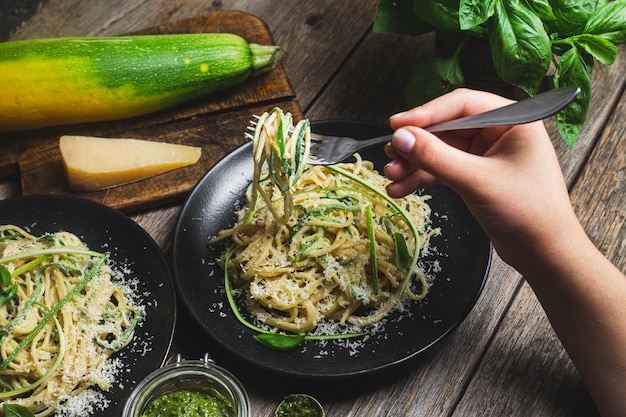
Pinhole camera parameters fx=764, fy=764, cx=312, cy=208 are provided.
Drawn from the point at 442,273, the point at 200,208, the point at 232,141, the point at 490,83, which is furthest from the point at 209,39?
the point at 442,273

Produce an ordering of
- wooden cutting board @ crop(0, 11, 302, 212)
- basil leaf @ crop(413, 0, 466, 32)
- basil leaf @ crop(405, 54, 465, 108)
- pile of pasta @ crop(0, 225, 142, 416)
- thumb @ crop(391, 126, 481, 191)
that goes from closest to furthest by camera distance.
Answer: thumb @ crop(391, 126, 481, 191)
pile of pasta @ crop(0, 225, 142, 416)
basil leaf @ crop(413, 0, 466, 32)
basil leaf @ crop(405, 54, 465, 108)
wooden cutting board @ crop(0, 11, 302, 212)

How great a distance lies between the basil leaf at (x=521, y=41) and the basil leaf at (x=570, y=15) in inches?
5.8

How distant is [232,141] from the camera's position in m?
2.73

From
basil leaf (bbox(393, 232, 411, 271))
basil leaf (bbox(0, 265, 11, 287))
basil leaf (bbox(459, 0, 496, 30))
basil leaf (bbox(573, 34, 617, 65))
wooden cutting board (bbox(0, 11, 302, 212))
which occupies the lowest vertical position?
basil leaf (bbox(393, 232, 411, 271))

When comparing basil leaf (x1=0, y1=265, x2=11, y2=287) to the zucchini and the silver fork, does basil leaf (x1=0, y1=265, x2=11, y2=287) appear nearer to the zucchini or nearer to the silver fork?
the zucchini

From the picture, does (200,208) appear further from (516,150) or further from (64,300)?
(516,150)

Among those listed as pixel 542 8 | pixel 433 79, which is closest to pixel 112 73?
pixel 433 79

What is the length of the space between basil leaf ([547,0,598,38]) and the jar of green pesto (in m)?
1.43

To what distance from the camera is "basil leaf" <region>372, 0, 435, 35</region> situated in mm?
2521

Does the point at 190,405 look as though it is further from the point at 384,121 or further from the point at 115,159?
the point at 384,121

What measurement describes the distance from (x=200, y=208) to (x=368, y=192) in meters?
0.54

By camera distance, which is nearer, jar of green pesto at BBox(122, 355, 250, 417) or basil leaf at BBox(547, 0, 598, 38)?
jar of green pesto at BBox(122, 355, 250, 417)

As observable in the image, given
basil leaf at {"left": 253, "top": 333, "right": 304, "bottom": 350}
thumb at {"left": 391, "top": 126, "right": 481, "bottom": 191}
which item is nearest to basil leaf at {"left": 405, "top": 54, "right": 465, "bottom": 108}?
thumb at {"left": 391, "top": 126, "right": 481, "bottom": 191}

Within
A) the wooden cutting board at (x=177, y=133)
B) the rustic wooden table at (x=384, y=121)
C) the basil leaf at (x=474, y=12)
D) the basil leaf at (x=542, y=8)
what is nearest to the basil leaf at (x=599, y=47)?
the basil leaf at (x=542, y=8)
